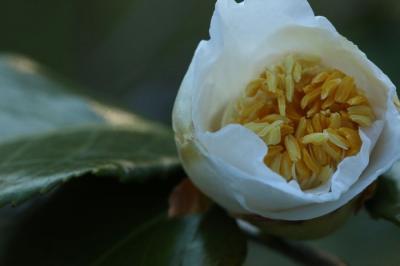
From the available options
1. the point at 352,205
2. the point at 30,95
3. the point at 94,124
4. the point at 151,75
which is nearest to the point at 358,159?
the point at 352,205

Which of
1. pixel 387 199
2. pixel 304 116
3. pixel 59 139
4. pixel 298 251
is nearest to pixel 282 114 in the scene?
pixel 304 116

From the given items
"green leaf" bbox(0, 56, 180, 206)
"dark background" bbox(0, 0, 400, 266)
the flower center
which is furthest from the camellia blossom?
"dark background" bbox(0, 0, 400, 266)

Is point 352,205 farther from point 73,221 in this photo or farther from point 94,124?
point 94,124

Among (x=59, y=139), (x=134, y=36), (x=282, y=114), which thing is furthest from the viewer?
(x=134, y=36)

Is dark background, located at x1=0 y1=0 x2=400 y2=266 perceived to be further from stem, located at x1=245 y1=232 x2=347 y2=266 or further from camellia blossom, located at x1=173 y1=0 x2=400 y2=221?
camellia blossom, located at x1=173 y1=0 x2=400 y2=221

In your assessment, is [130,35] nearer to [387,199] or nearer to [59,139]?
[59,139]

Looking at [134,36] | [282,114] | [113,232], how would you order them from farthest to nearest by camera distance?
[134,36]
[113,232]
[282,114]
